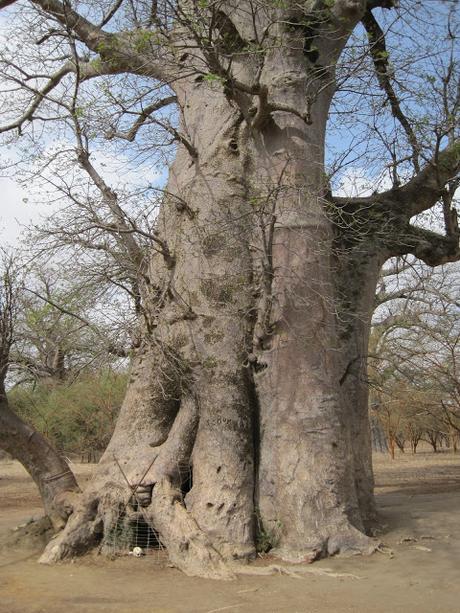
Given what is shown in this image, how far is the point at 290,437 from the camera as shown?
5145 millimetres

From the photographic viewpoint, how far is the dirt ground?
3754 mm

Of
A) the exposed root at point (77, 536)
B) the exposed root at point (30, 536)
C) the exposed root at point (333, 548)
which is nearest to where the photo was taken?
the exposed root at point (333, 548)

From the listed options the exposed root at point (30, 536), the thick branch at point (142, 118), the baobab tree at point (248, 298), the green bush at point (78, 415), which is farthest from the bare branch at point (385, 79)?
the green bush at point (78, 415)

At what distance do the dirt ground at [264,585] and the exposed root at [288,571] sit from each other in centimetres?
5

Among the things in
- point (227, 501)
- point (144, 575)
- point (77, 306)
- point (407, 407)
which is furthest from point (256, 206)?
point (407, 407)

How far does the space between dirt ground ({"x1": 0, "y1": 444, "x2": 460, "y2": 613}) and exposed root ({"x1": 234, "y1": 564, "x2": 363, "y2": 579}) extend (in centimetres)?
5

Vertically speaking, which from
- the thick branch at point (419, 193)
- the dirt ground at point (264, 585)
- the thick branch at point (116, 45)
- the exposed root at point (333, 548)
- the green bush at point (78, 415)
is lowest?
the dirt ground at point (264, 585)

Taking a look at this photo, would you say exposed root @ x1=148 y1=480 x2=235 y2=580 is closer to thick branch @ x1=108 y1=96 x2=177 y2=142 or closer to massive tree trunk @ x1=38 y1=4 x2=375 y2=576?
massive tree trunk @ x1=38 y1=4 x2=375 y2=576

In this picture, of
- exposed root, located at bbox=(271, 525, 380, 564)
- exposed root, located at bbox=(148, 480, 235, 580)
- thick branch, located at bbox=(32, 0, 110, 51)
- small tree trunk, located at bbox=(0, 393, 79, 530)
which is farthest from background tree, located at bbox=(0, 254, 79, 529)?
thick branch, located at bbox=(32, 0, 110, 51)

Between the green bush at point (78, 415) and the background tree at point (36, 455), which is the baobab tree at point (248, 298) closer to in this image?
the background tree at point (36, 455)

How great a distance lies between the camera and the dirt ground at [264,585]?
12.3ft

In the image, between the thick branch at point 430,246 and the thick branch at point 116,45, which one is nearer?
the thick branch at point 116,45

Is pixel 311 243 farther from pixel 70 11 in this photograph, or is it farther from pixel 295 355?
pixel 70 11

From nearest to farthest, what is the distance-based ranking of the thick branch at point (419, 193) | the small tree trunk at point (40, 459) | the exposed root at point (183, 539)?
the exposed root at point (183, 539), the small tree trunk at point (40, 459), the thick branch at point (419, 193)
